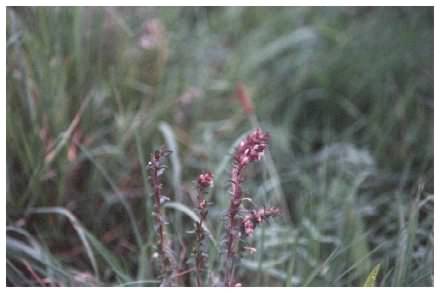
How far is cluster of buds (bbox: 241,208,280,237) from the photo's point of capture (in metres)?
1.11

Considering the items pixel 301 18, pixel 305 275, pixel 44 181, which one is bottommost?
pixel 305 275

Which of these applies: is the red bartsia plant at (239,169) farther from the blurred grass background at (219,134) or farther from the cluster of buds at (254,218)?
the blurred grass background at (219,134)

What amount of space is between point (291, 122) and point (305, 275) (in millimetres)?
1073

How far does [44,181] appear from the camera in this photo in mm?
1811

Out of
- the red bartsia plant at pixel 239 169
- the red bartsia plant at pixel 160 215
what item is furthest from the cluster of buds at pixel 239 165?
the red bartsia plant at pixel 160 215

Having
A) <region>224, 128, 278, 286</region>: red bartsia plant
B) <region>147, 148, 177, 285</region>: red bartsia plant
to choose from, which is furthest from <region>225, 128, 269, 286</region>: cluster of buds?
<region>147, 148, 177, 285</region>: red bartsia plant

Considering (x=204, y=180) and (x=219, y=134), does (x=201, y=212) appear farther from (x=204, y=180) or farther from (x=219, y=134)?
(x=219, y=134)

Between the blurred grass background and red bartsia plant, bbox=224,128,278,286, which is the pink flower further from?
the blurred grass background

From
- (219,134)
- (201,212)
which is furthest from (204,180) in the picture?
(219,134)

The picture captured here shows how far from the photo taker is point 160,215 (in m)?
1.21

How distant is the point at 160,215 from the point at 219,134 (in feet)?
3.85

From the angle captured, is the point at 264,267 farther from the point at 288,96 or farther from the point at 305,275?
Answer: the point at 288,96

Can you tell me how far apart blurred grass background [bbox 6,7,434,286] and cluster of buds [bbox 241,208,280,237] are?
225mm
